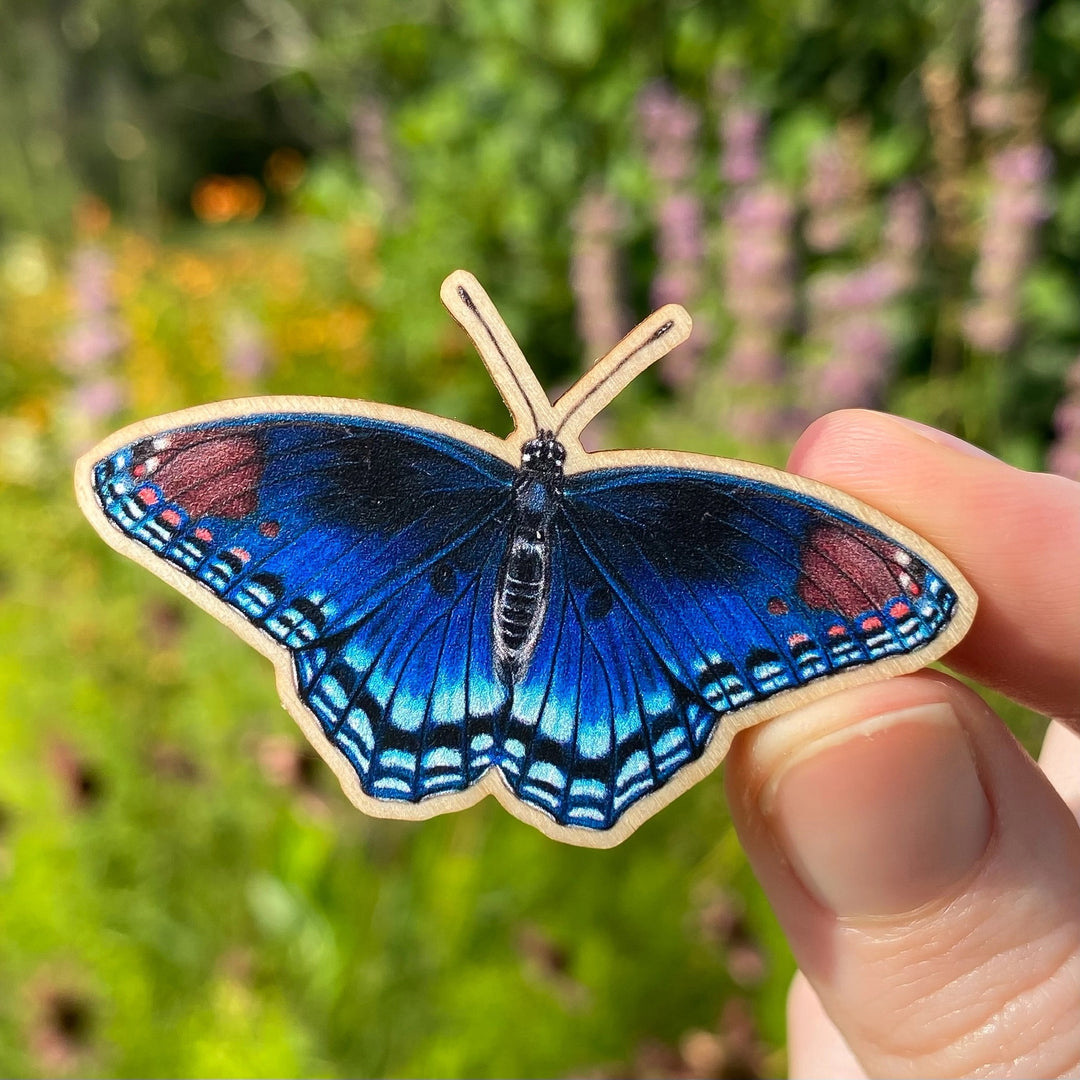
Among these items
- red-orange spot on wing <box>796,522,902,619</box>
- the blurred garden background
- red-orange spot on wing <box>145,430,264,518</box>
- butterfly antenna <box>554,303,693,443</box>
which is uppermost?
butterfly antenna <box>554,303,693,443</box>

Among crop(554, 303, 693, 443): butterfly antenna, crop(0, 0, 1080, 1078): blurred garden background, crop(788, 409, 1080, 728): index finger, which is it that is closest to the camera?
crop(554, 303, 693, 443): butterfly antenna

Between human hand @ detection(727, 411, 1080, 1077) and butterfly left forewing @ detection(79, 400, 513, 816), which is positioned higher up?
butterfly left forewing @ detection(79, 400, 513, 816)

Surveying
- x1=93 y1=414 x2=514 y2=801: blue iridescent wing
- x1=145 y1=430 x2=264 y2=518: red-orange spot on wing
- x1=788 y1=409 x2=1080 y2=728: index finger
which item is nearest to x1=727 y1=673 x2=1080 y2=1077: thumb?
x1=788 y1=409 x2=1080 y2=728: index finger

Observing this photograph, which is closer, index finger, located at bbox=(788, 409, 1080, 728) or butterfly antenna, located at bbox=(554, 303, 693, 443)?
butterfly antenna, located at bbox=(554, 303, 693, 443)

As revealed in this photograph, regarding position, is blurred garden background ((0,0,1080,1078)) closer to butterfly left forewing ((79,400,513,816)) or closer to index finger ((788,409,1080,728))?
butterfly left forewing ((79,400,513,816))

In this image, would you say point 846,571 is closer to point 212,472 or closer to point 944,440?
point 944,440
